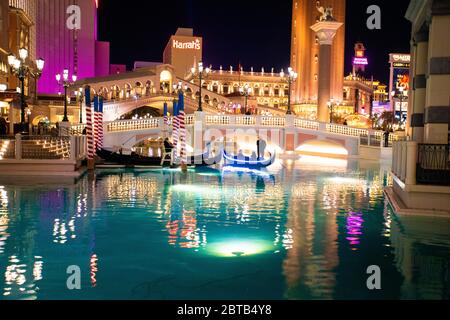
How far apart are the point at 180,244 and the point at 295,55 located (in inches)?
3014

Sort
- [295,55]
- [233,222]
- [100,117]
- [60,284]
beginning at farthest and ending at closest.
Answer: [295,55], [100,117], [233,222], [60,284]

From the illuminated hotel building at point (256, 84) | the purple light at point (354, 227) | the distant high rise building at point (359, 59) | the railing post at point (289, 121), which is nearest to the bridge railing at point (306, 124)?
the railing post at point (289, 121)

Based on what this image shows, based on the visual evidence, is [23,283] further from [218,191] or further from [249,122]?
[249,122]

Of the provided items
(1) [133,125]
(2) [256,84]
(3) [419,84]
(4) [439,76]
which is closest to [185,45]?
(2) [256,84]

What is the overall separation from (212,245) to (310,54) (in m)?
72.9

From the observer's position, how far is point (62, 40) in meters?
91.2

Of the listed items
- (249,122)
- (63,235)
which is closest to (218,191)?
(63,235)

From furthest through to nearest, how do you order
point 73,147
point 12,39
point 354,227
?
point 12,39, point 73,147, point 354,227

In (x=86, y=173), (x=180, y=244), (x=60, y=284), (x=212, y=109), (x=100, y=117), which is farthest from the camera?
(x=212, y=109)

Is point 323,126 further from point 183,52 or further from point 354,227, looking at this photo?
point 183,52

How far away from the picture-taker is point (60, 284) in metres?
6.66

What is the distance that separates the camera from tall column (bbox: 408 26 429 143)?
1564cm

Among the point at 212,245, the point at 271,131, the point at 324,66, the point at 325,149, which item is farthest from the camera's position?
the point at 324,66
